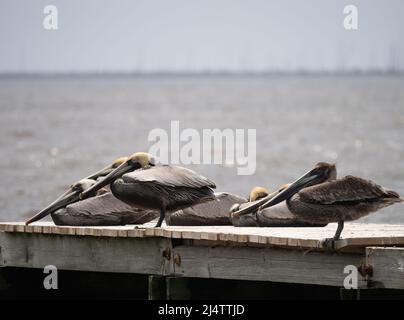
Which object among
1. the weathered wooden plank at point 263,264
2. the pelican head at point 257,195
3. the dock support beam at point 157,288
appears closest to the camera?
the weathered wooden plank at point 263,264

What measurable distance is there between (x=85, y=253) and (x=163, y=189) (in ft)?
A: 2.96

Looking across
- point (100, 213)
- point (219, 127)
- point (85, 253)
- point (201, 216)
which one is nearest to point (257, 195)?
point (201, 216)

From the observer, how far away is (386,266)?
29.5ft

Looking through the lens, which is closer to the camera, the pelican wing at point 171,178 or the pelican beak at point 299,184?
the pelican beak at point 299,184

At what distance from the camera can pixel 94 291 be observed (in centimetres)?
1134

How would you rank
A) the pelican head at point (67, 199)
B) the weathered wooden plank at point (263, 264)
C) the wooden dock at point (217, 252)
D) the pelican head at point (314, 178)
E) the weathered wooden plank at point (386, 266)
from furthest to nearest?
the pelican head at point (67, 199)
the pelican head at point (314, 178)
the weathered wooden plank at point (263, 264)
the wooden dock at point (217, 252)
the weathered wooden plank at point (386, 266)

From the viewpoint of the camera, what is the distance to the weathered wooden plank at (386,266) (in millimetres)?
8906

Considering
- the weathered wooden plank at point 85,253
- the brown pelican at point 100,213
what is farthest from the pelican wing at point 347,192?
the brown pelican at point 100,213

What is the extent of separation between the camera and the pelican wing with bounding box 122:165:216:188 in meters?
10.6

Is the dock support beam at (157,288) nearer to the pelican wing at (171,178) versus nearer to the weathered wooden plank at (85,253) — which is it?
the weathered wooden plank at (85,253)

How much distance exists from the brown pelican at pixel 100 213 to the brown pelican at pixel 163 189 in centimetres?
47
